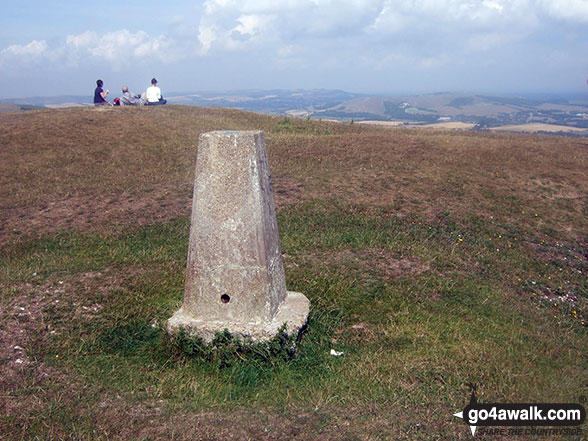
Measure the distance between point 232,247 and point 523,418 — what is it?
3635 millimetres

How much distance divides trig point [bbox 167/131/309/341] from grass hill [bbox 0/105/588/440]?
372mm

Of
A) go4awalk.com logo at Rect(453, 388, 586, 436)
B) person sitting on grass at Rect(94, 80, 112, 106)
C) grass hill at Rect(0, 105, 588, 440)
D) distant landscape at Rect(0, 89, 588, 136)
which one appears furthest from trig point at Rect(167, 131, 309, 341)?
distant landscape at Rect(0, 89, 588, 136)

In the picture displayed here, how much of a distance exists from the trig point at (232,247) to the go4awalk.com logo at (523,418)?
7.16 ft

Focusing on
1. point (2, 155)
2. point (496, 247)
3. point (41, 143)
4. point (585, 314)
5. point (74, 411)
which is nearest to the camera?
point (74, 411)

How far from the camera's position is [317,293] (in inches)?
290

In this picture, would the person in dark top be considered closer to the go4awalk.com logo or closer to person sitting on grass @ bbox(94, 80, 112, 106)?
person sitting on grass @ bbox(94, 80, 112, 106)

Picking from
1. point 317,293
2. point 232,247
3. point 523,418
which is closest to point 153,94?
point 317,293

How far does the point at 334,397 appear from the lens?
4.86m

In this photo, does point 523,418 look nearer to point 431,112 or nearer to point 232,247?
point 232,247

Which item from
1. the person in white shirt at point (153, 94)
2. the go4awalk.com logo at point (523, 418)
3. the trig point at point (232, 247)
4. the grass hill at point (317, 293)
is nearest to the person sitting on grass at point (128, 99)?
the person in white shirt at point (153, 94)

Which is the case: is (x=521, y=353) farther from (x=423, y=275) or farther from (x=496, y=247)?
(x=496, y=247)

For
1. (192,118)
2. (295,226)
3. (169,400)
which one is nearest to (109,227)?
(295,226)

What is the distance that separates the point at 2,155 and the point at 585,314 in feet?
54.7

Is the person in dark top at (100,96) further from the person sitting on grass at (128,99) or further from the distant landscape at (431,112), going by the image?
the distant landscape at (431,112)
